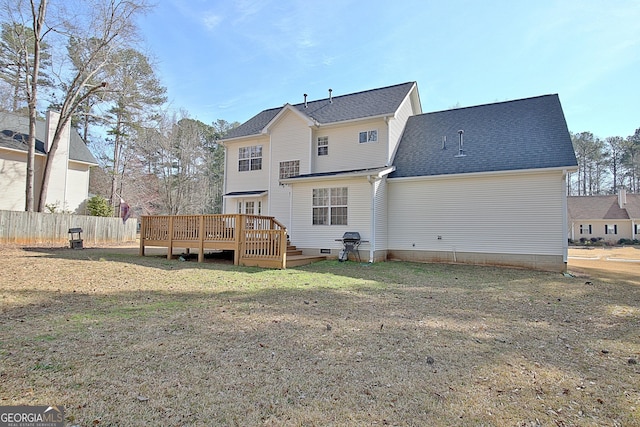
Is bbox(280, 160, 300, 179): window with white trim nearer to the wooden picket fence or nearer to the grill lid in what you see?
the grill lid

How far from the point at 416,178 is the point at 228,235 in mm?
7611

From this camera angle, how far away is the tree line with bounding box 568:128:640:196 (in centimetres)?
4075

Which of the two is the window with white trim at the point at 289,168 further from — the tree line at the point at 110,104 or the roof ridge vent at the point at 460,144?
the tree line at the point at 110,104

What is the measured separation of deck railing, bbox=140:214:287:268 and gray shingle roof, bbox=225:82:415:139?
6429 millimetres

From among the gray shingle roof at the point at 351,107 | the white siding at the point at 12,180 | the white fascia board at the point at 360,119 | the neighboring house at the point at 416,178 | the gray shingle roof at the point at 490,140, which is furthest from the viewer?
the white siding at the point at 12,180

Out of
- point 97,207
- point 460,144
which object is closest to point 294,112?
point 460,144

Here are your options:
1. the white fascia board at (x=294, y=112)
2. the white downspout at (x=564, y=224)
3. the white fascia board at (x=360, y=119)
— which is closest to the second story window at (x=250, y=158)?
the white fascia board at (x=294, y=112)

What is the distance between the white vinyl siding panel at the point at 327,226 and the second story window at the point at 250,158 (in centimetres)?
373

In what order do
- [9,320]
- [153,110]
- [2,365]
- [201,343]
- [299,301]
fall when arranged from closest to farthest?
[2,365] < [201,343] < [9,320] < [299,301] < [153,110]

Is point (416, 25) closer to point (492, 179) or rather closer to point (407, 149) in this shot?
point (407, 149)

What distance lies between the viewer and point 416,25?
509 inches

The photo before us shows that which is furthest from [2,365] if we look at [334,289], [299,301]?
[334,289]

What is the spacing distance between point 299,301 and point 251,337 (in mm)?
2122

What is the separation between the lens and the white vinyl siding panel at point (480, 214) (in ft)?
37.7
